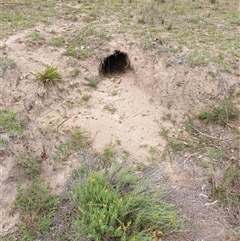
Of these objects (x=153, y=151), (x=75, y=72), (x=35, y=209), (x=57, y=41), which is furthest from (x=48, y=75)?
(x=35, y=209)

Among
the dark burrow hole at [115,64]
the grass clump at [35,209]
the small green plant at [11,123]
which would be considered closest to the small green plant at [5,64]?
the small green plant at [11,123]

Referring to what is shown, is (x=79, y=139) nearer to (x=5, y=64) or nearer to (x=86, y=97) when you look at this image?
(x=86, y=97)

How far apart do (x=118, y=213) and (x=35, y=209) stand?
103cm

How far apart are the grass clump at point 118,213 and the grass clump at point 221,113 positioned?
183 cm

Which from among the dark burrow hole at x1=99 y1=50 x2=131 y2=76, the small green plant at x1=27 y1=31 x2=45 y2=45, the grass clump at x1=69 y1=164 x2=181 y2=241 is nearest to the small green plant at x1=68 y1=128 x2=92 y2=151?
the grass clump at x1=69 y1=164 x2=181 y2=241

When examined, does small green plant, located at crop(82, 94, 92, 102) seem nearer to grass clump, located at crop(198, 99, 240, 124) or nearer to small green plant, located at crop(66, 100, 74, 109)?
small green plant, located at crop(66, 100, 74, 109)

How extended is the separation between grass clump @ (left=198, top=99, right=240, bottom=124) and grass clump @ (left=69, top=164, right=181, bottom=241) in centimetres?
183

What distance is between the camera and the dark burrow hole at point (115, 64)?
592 centimetres

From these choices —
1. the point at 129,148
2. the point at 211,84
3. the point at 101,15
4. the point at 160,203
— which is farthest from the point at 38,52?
the point at 160,203

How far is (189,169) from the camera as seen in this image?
4312 mm

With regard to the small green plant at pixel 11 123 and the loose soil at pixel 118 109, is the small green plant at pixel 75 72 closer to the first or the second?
the loose soil at pixel 118 109

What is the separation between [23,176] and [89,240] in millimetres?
1190

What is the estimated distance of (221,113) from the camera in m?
4.96

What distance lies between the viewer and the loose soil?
3855mm
